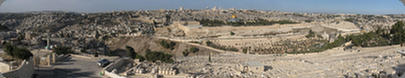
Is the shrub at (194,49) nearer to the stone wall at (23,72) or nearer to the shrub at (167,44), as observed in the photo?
the shrub at (167,44)

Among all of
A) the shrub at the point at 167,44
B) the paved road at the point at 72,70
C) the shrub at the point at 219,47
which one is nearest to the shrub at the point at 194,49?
the shrub at the point at 219,47

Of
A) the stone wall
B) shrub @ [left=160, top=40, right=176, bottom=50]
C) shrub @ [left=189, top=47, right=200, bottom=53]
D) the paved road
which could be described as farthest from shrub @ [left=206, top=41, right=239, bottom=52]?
the stone wall

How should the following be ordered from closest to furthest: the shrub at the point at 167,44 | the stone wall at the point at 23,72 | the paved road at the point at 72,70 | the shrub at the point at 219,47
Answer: the stone wall at the point at 23,72 → the paved road at the point at 72,70 → the shrub at the point at 219,47 → the shrub at the point at 167,44

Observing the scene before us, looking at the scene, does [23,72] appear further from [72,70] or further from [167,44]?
[167,44]

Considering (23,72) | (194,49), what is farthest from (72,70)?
(194,49)

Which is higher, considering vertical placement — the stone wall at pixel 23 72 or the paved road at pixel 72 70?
the stone wall at pixel 23 72

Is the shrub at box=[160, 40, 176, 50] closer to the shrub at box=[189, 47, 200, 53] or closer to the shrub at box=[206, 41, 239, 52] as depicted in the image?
the shrub at box=[189, 47, 200, 53]

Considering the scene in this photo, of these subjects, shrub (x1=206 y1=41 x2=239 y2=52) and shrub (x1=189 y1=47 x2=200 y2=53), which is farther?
shrub (x1=206 y1=41 x2=239 y2=52)

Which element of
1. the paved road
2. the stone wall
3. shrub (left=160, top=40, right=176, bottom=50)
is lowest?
shrub (left=160, top=40, right=176, bottom=50)
